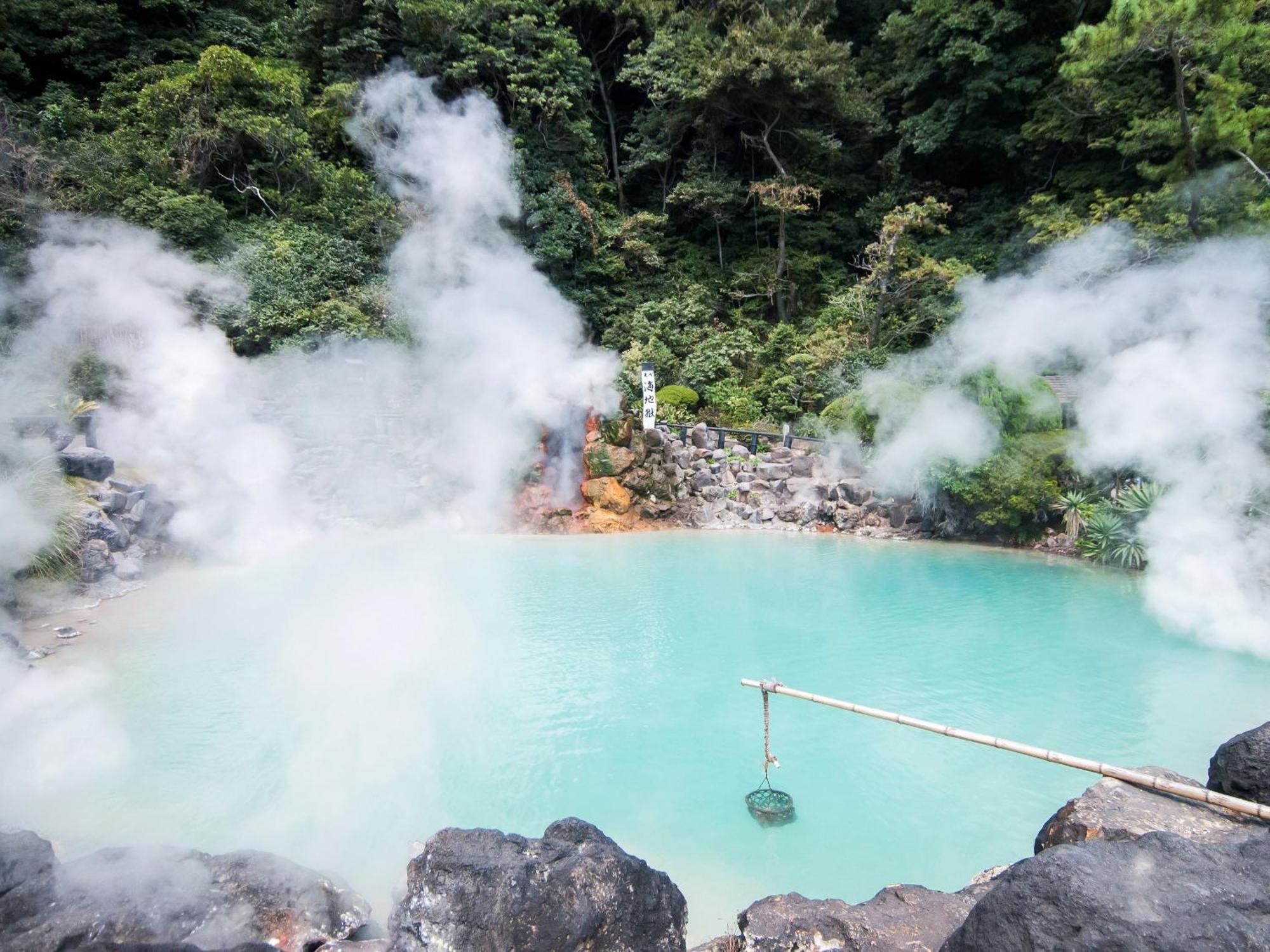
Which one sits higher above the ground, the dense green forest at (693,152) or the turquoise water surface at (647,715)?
the dense green forest at (693,152)

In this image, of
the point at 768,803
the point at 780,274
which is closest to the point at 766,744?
the point at 768,803

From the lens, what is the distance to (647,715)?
4910 mm

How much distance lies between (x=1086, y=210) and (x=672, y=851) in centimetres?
1359

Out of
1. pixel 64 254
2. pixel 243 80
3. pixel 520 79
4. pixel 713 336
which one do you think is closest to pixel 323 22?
pixel 243 80

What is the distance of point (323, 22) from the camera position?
50.0ft

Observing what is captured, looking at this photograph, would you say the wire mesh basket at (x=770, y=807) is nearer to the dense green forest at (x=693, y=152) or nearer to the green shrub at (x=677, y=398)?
the dense green forest at (x=693, y=152)

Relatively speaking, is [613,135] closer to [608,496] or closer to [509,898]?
[608,496]

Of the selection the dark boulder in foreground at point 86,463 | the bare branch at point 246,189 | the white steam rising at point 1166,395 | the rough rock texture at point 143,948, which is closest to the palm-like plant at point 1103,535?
the white steam rising at point 1166,395

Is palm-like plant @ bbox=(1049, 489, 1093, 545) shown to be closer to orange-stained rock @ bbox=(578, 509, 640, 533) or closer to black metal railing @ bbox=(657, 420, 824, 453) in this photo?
black metal railing @ bbox=(657, 420, 824, 453)

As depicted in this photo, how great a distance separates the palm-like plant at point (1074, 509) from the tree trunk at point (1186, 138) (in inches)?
167

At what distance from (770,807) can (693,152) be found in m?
16.0

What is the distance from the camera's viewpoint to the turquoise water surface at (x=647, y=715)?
12.3 ft

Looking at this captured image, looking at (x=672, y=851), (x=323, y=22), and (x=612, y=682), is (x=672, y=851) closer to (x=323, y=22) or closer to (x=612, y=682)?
(x=612, y=682)

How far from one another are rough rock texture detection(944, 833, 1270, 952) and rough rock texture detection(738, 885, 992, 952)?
548 millimetres
